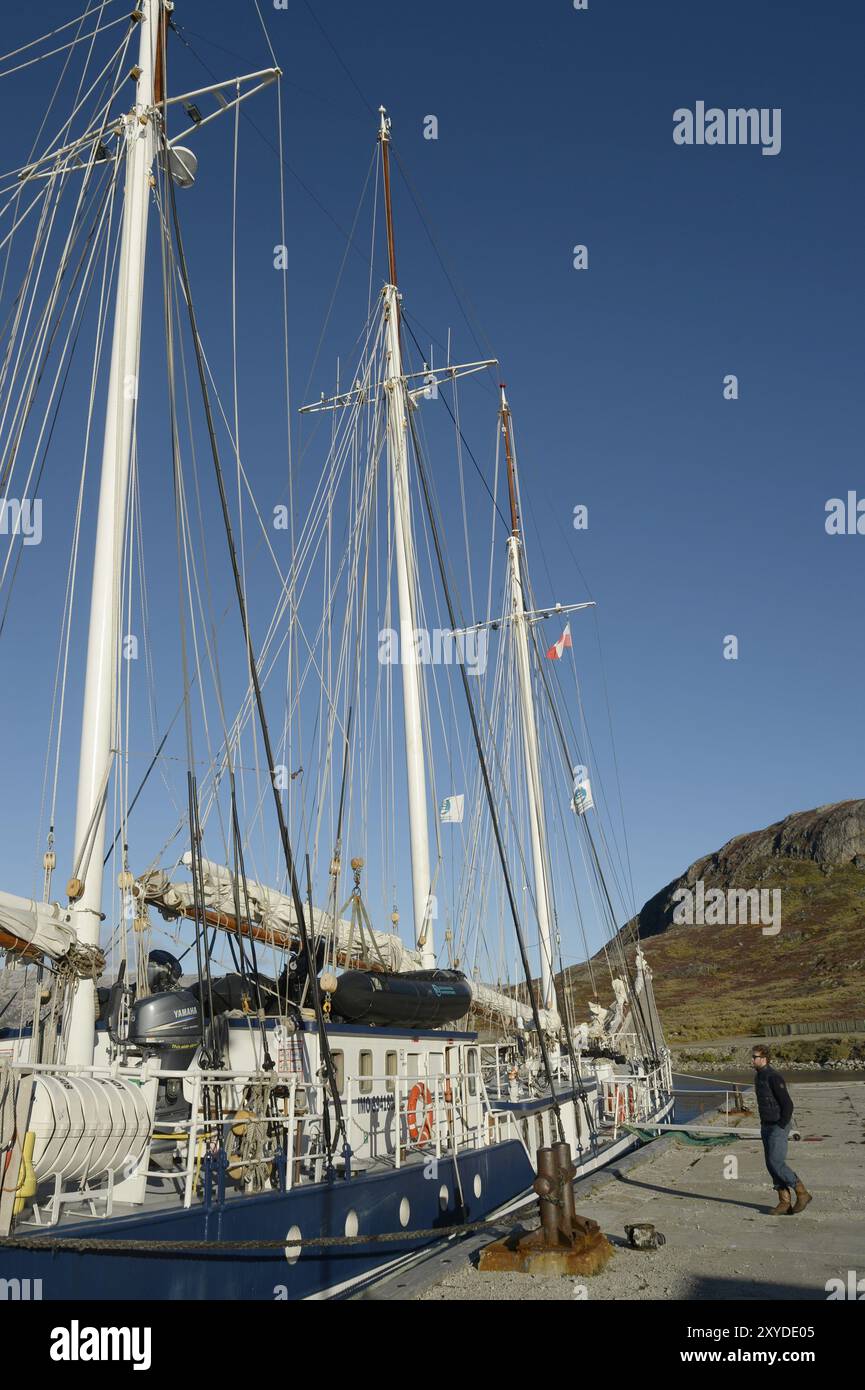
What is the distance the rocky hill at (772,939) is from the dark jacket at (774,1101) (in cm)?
5503

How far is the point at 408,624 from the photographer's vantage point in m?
24.9

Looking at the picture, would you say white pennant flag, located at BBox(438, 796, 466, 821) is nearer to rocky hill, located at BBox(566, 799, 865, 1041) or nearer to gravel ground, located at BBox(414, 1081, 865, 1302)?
gravel ground, located at BBox(414, 1081, 865, 1302)

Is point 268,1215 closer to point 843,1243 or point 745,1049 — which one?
point 843,1243

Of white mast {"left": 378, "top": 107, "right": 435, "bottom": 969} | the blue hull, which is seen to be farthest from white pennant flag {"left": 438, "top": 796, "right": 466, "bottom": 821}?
the blue hull

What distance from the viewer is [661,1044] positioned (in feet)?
133

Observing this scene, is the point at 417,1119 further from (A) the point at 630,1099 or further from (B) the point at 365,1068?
(A) the point at 630,1099

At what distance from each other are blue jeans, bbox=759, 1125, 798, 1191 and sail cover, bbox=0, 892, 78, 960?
938 cm

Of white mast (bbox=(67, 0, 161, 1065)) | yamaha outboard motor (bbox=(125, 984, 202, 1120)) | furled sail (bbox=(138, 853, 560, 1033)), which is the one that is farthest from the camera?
furled sail (bbox=(138, 853, 560, 1033))

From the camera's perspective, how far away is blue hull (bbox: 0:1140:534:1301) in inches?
330

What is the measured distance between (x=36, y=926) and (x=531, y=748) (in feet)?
89.1

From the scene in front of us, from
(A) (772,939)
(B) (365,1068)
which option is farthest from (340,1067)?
(A) (772,939)

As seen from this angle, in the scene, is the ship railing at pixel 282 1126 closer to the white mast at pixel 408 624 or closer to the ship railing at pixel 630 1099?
the white mast at pixel 408 624
